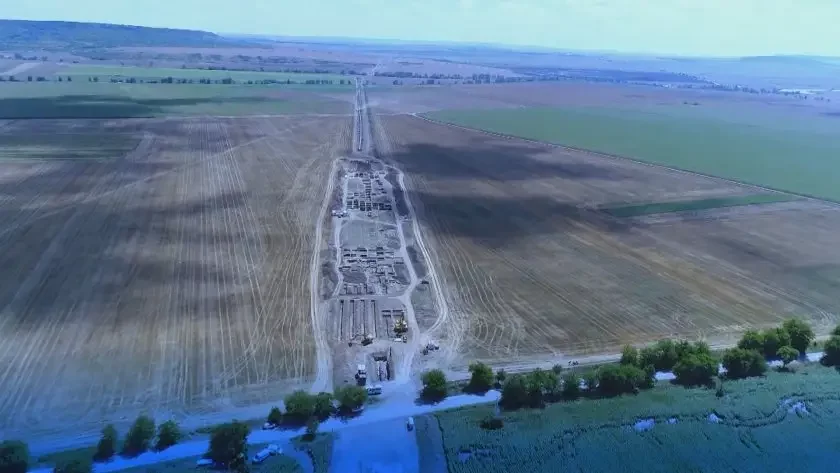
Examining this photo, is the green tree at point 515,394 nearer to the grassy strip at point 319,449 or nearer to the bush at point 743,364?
the grassy strip at point 319,449

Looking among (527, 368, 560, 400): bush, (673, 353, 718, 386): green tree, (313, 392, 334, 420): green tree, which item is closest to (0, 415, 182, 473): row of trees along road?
(313, 392, 334, 420): green tree

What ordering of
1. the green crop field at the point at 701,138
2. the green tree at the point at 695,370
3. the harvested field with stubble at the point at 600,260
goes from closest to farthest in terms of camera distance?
the green tree at the point at 695,370, the harvested field with stubble at the point at 600,260, the green crop field at the point at 701,138

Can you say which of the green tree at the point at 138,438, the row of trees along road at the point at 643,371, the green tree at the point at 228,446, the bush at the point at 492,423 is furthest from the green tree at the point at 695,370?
the green tree at the point at 138,438

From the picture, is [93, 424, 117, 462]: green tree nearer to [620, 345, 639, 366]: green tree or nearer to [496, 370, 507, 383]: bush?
[496, 370, 507, 383]: bush

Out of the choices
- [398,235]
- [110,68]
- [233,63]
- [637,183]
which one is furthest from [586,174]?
[233,63]

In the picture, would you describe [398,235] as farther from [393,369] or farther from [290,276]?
[393,369]

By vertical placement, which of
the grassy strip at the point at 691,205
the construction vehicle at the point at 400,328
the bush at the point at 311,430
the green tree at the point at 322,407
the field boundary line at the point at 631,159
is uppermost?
the field boundary line at the point at 631,159
